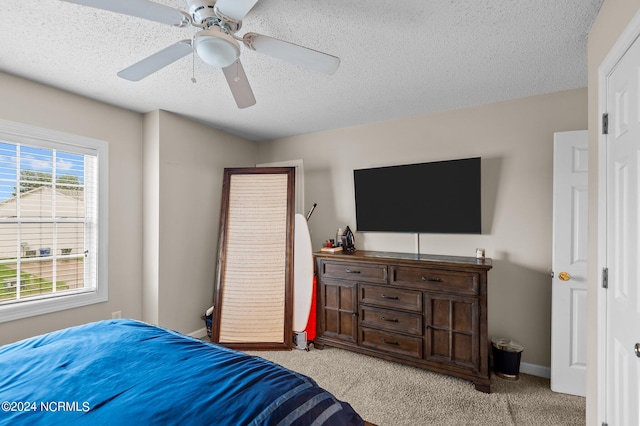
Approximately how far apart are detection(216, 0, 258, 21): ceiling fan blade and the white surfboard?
2405 millimetres

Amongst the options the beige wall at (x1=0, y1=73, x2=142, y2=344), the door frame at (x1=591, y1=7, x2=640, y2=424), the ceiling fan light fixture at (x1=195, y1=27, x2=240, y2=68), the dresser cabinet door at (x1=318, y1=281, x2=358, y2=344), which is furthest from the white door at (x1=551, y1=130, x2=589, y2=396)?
the beige wall at (x1=0, y1=73, x2=142, y2=344)

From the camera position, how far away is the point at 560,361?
2.44 m

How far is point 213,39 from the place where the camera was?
137 cm

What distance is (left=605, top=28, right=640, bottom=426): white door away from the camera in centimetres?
124

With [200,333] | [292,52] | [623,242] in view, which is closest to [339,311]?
[200,333]

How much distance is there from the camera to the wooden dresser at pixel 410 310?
252 centimetres

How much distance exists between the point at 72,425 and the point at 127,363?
410 mm

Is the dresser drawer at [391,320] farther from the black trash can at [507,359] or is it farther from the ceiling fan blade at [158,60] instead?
the ceiling fan blade at [158,60]

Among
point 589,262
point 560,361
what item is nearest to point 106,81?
point 589,262

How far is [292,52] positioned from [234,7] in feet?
1.12

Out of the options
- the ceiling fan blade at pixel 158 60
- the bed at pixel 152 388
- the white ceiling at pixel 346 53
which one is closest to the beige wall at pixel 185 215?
the white ceiling at pixel 346 53

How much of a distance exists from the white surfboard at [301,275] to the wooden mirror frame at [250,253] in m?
0.06

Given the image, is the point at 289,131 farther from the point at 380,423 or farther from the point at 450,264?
the point at 380,423

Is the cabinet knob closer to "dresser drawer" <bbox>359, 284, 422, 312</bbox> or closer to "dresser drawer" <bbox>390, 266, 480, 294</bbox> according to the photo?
"dresser drawer" <bbox>390, 266, 480, 294</bbox>
